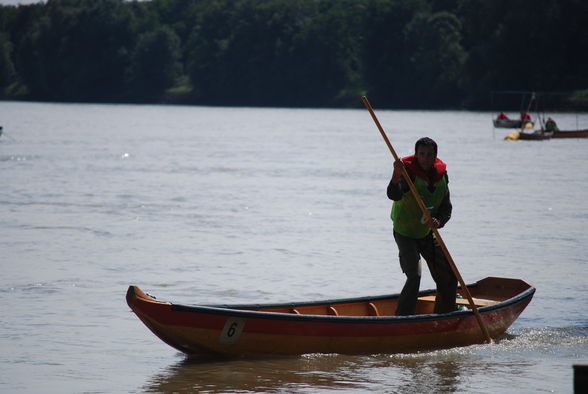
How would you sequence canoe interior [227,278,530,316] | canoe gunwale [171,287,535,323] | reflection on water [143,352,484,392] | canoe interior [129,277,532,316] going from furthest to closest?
canoe interior [227,278,530,316] < canoe interior [129,277,532,316] < reflection on water [143,352,484,392] < canoe gunwale [171,287,535,323]

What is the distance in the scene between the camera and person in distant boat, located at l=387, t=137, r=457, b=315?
996 cm

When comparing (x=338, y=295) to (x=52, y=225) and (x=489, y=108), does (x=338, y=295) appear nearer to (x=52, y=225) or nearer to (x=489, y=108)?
(x=52, y=225)

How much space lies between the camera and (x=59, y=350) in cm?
1060

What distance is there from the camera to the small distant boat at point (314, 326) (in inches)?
364

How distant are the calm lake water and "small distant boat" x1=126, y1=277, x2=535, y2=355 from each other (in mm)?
174

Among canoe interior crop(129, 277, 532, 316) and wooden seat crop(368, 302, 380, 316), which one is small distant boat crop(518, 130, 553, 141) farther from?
wooden seat crop(368, 302, 380, 316)

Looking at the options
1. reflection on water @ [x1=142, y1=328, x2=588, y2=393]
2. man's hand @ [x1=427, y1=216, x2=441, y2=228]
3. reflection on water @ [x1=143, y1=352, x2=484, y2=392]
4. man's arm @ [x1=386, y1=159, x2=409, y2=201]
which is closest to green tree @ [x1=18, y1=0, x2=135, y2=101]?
reflection on water @ [x1=142, y1=328, x2=588, y2=393]

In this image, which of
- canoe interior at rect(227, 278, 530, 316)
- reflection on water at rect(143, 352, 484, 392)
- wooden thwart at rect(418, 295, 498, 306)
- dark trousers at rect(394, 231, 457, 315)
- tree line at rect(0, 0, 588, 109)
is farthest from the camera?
tree line at rect(0, 0, 588, 109)

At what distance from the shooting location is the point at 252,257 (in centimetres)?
1669

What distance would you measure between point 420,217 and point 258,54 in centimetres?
11163

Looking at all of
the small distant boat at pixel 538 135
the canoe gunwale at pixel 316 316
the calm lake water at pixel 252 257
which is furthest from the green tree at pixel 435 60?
the canoe gunwale at pixel 316 316

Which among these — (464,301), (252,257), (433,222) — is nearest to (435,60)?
(252,257)

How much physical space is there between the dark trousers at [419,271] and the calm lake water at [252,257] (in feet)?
1.68

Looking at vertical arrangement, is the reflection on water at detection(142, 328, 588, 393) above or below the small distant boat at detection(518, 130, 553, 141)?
above
